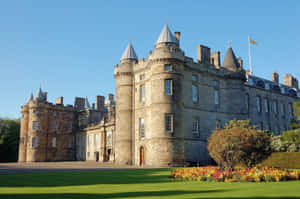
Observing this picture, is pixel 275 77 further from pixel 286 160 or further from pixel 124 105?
pixel 124 105

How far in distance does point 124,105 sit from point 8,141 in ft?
106

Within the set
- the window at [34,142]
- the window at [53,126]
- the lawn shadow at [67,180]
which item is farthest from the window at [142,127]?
the window at [34,142]

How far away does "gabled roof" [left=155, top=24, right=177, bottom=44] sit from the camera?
3472 centimetres

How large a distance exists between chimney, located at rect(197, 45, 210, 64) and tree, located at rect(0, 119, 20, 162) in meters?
39.9

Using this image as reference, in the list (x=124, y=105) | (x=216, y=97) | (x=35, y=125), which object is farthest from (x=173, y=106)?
(x=35, y=125)

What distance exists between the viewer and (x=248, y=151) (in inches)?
763

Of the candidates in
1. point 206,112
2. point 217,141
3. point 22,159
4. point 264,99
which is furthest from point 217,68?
point 22,159

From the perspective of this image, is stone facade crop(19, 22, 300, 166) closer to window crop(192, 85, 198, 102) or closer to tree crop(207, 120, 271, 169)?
window crop(192, 85, 198, 102)

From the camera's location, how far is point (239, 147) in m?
19.0

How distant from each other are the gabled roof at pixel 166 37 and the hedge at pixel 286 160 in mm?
15923

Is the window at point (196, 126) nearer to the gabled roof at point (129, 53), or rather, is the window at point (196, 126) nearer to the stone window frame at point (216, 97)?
the stone window frame at point (216, 97)

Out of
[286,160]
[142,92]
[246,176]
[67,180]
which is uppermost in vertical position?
[142,92]

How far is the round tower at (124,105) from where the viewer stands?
37406 mm

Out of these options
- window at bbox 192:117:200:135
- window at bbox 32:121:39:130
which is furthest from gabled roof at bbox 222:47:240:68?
window at bbox 32:121:39:130
